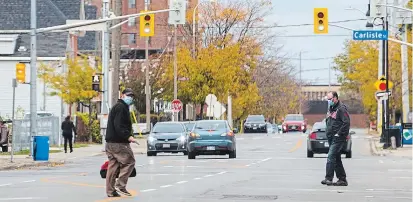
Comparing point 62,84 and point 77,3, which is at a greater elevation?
point 77,3

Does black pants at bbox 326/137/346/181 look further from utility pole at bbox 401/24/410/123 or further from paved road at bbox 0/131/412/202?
utility pole at bbox 401/24/410/123

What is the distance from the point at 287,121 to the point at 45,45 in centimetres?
2961

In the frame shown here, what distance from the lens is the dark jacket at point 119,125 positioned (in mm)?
18906

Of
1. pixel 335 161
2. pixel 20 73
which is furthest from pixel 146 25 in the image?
pixel 335 161

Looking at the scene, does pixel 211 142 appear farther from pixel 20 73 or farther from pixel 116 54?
pixel 116 54

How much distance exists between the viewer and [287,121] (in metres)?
97.1

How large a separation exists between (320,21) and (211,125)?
20.4 feet

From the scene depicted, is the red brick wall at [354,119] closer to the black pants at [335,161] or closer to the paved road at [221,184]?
the paved road at [221,184]

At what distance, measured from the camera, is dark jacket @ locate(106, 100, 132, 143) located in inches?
744

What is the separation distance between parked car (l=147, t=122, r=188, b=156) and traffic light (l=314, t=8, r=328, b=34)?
7039mm

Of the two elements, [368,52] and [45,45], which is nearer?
[45,45]

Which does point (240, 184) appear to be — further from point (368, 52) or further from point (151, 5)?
point (151, 5)

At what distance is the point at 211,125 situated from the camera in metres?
40.0

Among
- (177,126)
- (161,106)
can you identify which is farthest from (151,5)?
(177,126)
